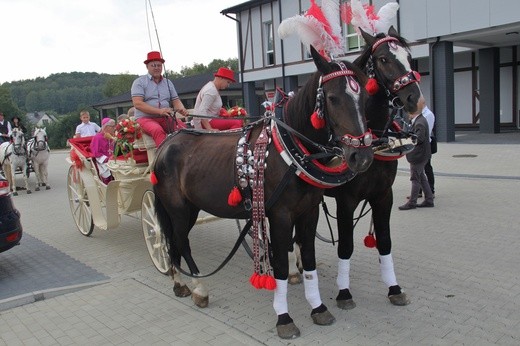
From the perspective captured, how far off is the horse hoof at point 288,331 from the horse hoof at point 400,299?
1040 mm

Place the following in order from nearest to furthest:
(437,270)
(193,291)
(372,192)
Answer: (372,192) → (193,291) → (437,270)

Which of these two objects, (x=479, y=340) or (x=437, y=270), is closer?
(x=479, y=340)

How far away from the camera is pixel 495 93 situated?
19953 mm

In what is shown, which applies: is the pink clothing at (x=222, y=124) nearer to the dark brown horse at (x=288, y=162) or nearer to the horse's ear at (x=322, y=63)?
the dark brown horse at (x=288, y=162)

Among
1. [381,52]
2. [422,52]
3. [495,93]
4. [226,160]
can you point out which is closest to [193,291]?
[226,160]

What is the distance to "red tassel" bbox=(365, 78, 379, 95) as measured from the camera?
4031mm

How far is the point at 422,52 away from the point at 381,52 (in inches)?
637

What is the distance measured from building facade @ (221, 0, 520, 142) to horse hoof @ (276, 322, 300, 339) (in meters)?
9.63

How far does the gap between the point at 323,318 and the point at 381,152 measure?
1502 millimetres

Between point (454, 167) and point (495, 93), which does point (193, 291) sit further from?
point (495, 93)

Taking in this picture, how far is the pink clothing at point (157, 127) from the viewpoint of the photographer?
234 inches

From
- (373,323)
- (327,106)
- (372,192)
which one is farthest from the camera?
(372,192)

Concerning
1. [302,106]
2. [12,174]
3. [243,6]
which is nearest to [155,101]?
[302,106]

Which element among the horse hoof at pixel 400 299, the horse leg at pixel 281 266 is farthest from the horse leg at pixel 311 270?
the horse hoof at pixel 400 299
